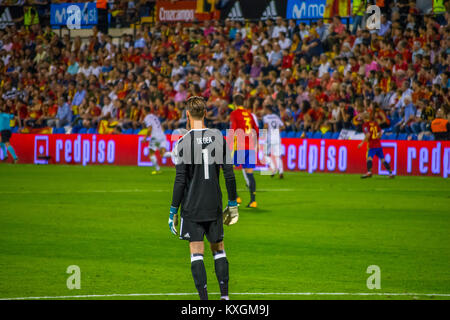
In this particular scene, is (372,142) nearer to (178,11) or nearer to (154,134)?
(154,134)

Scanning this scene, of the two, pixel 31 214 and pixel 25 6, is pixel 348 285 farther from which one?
pixel 25 6

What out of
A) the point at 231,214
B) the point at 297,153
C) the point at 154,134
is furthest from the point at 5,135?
the point at 231,214

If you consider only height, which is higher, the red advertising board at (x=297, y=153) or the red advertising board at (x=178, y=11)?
the red advertising board at (x=178, y=11)

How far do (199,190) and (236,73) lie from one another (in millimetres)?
23815

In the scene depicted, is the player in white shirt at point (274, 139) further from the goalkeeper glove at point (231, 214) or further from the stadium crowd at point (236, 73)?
the goalkeeper glove at point (231, 214)

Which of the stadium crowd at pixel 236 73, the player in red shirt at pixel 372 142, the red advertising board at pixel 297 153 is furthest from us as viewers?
the stadium crowd at pixel 236 73

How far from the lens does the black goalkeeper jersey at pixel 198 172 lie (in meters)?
7.38

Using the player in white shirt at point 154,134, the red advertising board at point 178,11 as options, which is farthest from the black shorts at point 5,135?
the red advertising board at point 178,11

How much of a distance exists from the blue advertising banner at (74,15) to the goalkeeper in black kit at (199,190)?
31.2 meters

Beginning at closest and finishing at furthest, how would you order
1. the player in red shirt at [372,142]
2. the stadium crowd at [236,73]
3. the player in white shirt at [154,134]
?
the player in red shirt at [372,142]
the stadium crowd at [236,73]
the player in white shirt at [154,134]

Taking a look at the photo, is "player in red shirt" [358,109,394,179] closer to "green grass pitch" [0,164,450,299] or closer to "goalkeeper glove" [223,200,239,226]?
"green grass pitch" [0,164,450,299]

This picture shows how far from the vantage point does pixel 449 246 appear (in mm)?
11852

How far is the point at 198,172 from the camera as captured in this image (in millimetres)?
7445
